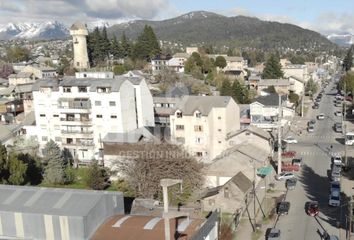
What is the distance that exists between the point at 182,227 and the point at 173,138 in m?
15.9

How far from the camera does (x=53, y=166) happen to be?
30406 mm

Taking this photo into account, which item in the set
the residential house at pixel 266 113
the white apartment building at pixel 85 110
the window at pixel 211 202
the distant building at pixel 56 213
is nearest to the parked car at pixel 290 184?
the window at pixel 211 202

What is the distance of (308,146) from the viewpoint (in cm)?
3753

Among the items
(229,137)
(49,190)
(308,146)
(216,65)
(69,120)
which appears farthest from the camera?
(216,65)

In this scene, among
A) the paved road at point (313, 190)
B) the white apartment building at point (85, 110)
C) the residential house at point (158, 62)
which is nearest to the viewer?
the paved road at point (313, 190)

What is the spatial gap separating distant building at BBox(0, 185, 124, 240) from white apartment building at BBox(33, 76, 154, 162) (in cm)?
1465

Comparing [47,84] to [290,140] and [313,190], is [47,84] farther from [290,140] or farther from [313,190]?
[313,190]

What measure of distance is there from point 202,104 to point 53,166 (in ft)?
40.7

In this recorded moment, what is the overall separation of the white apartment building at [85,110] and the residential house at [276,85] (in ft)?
96.4

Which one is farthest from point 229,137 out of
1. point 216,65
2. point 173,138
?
point 216,65

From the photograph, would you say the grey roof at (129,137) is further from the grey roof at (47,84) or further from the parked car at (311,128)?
the parked car at (311,128)

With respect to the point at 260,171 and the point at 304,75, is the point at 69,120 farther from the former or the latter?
the point at 304,75

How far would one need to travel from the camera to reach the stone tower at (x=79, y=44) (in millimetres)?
65438

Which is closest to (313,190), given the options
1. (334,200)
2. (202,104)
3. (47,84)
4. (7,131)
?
(334,200)
